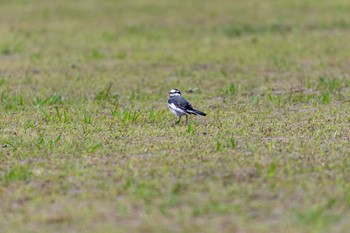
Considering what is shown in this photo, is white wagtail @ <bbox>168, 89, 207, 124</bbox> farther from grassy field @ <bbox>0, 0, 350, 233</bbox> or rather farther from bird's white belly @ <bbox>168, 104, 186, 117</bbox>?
grassy field @ <bbox>0, 0, 350, 233</bbox>

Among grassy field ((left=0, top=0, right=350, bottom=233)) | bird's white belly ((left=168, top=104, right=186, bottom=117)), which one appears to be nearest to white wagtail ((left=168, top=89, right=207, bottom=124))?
bird's white belly ((left=168, top=104, right=186, bottom=117))

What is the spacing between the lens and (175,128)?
404 inches

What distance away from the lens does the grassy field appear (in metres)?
6.87

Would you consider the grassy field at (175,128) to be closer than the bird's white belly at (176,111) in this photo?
Yes

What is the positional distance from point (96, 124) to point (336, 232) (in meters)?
4.97

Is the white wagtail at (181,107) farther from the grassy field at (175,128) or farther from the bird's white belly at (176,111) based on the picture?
the grassy field at (175,128)

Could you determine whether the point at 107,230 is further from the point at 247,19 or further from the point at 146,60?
the point at 247,19

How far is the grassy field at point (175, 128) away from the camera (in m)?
6.87

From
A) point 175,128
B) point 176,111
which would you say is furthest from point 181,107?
point 175,128

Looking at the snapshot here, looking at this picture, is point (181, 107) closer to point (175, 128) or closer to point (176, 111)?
point (176, 111)

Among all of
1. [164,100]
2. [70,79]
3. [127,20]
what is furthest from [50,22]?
[164,100]

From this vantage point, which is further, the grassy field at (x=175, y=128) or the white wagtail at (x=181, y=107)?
the white wagtail at (x=181, y=107)

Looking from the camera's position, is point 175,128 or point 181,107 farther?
point 181,107

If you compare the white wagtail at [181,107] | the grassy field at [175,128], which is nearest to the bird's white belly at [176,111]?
the white wagtail at [181,107]
